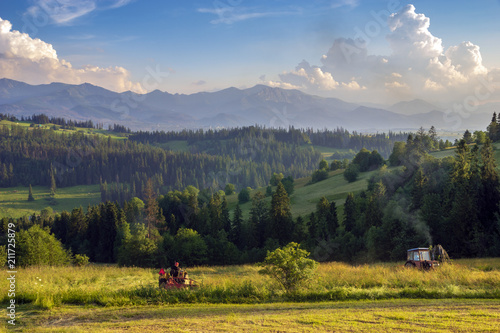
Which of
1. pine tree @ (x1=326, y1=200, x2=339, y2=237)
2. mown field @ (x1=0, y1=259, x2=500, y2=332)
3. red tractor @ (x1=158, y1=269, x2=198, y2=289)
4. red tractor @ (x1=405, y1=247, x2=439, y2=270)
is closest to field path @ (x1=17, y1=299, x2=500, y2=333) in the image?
mown field @ (x1=0, y1=259, x2=500, y2=332)

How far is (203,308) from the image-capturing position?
16391 millimetres

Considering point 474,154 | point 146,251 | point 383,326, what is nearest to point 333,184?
point 474,154

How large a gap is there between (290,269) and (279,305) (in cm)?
274

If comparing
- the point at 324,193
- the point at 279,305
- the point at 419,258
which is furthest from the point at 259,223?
the point at 279,305

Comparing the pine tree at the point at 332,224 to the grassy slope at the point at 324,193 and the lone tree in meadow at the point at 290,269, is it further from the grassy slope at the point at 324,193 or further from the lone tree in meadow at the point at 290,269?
the lone tree in meadow at the point at 290,269

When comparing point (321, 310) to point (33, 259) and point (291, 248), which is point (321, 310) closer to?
point (291, 248)

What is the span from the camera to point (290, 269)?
63.5 ft

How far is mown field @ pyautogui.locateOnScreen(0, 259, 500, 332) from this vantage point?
13.4 m

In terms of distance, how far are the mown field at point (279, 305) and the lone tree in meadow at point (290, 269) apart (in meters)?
0.57

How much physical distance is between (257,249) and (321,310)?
189 ft

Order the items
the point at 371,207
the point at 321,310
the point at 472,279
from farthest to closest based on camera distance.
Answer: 1. the point at 371,207
2. the point at 472,279
3. the point at 321,310

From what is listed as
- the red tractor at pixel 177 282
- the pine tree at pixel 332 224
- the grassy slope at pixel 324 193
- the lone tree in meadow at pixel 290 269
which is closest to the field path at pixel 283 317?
the lone tree in meadow at pixel 290 269

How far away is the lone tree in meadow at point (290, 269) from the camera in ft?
62.8

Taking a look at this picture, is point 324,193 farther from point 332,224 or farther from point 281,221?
point 332,224
